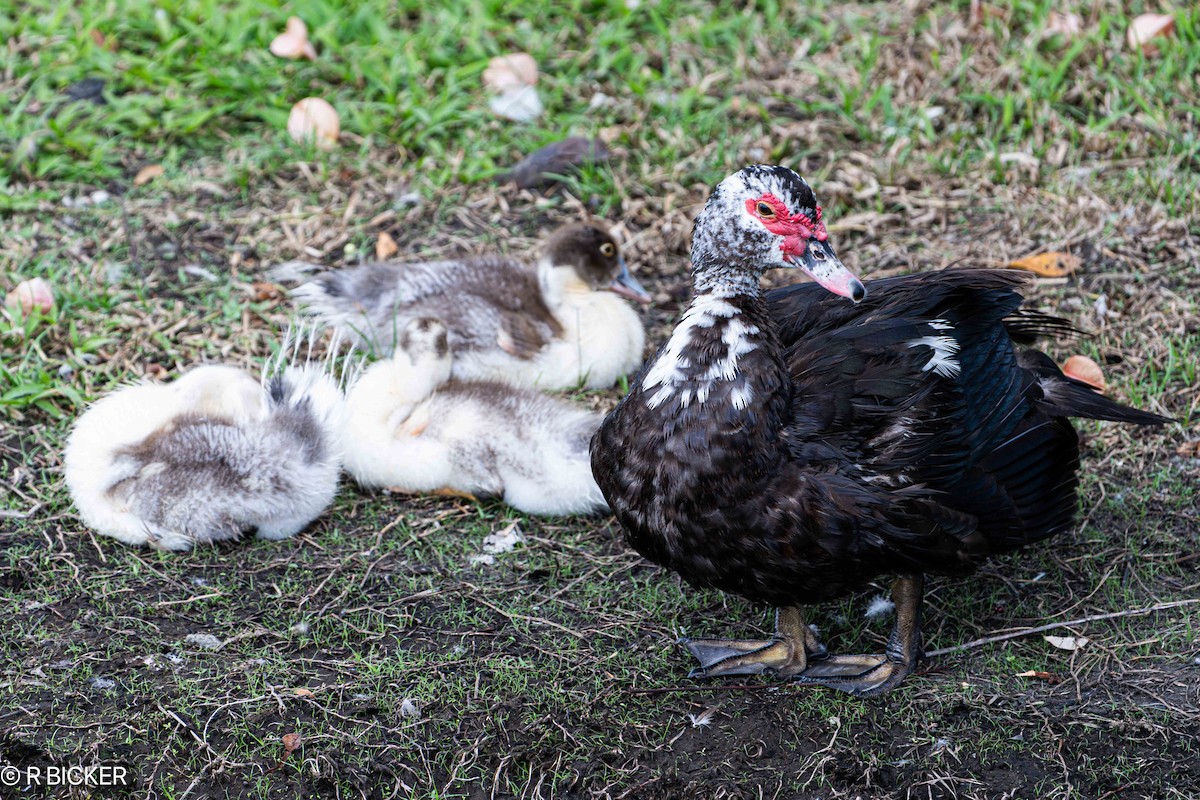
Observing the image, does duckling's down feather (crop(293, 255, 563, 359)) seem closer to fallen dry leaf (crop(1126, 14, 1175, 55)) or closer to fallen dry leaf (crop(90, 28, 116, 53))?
fallen dry leaf (crop(90, 28, 116, 53))

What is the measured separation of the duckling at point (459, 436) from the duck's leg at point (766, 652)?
734 mm

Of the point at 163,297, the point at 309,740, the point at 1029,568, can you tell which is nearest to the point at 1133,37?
the point at 1029,568

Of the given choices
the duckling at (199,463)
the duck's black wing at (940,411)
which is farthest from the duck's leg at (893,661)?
the duckling at (199,463)

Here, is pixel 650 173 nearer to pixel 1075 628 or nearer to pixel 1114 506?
pixel 1114 506

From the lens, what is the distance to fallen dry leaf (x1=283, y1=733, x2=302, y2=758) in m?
3.10

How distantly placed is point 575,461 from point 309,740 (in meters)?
1.32

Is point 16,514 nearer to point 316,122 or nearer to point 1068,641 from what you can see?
point 316,122

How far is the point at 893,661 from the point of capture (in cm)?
345

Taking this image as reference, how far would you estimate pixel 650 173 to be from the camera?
557 cm

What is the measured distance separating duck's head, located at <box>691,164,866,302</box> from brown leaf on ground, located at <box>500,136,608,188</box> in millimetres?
2491

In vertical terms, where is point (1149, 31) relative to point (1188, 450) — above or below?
above

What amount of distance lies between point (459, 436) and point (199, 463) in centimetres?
85

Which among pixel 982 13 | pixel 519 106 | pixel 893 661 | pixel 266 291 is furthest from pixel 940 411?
pixel 982 13

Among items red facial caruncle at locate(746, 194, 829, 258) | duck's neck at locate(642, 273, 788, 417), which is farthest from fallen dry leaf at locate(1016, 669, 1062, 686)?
red facial caruncle at locate(746, 194, 829, 258)
